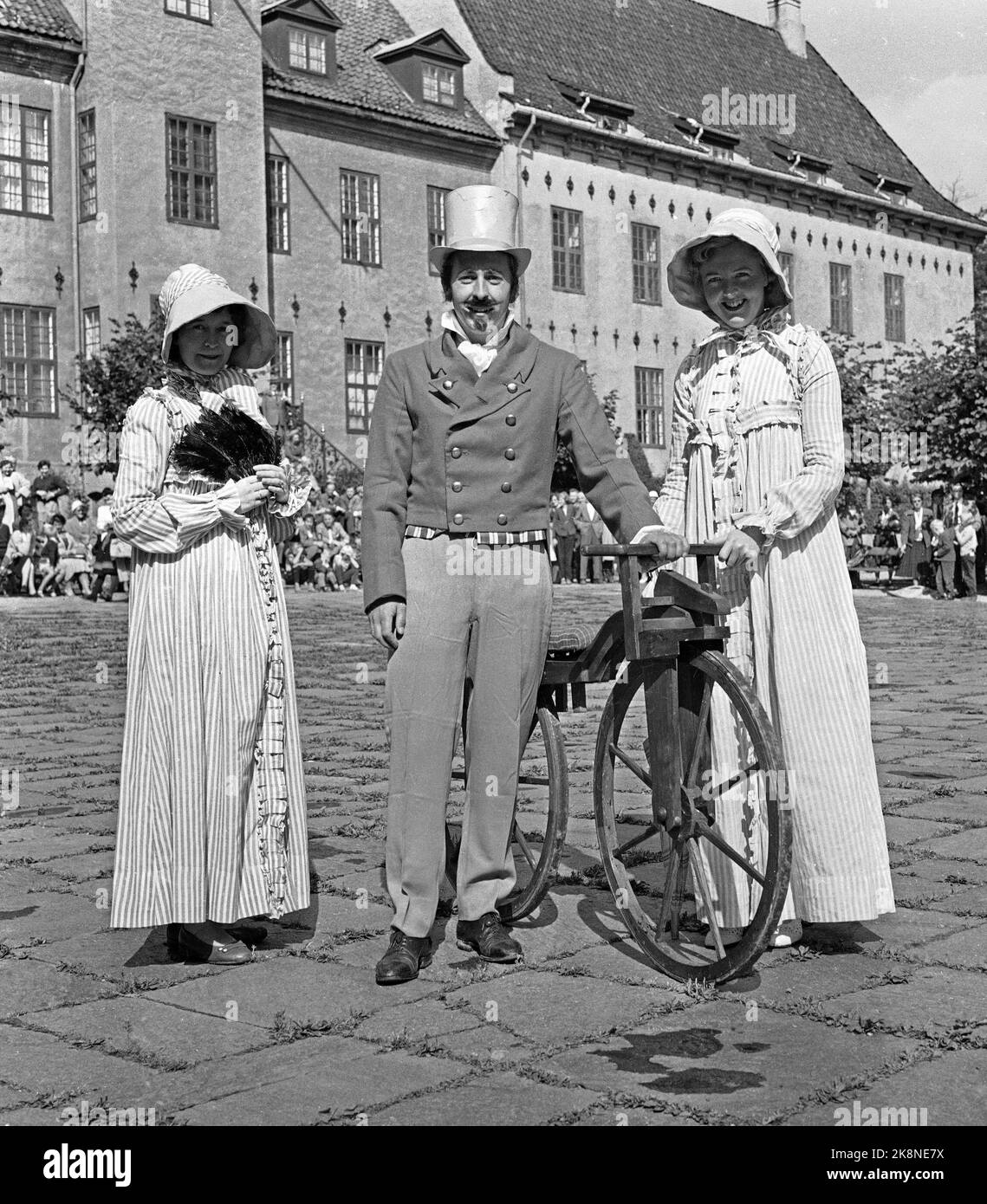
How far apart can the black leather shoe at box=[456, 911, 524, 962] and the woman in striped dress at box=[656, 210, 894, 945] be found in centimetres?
59

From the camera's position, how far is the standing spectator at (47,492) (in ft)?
84.0

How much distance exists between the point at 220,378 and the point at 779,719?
6.55ft

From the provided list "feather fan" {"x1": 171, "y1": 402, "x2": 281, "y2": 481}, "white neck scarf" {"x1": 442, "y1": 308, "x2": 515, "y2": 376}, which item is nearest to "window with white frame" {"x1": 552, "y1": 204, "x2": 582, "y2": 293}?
"feather fan" {"x1": 171, "y1": 402, "x2": 281, "y2": 481}

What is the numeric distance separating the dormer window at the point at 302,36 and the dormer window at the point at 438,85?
2.46 m

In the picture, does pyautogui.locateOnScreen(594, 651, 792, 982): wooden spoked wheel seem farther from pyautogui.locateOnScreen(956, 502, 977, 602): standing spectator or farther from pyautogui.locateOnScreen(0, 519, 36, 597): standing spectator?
pyautogui.locateOnScreen(956, 502, 977, 602): standing spectator

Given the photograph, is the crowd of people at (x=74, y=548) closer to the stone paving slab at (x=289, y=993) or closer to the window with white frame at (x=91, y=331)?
the window with white frame at (x=91, y=331)

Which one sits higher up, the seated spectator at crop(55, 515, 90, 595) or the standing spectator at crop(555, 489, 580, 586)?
the standing spectator at crop(555, 489, 580, 586)

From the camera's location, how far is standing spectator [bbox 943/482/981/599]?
82.6 feet

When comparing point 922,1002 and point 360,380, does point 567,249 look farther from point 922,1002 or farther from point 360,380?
point 922,1002

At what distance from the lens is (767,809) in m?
4.25

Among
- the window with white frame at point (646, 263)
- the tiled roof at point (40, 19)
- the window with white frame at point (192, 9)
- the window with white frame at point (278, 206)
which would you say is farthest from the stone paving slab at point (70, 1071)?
the window with white frame at point (646, 263)

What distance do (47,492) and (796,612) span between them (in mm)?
22562

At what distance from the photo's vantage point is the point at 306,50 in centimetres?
3516

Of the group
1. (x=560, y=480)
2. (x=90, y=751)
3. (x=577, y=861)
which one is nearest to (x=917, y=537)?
(x=560, y=480)
